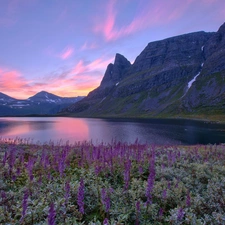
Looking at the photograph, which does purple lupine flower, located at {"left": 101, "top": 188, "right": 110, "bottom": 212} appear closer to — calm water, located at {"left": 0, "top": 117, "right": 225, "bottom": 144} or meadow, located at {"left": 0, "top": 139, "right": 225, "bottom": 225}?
meadow, located at {"left": 0, "top": 139, "right": 225, "bottom": 225}

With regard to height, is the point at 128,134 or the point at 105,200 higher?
the point at 105,200

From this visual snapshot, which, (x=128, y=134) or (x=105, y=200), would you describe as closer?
(x=105, y=200)

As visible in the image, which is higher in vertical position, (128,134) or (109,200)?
(109,200)

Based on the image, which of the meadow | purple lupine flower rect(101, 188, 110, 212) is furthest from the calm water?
purple lupine flower rect(101, 188, 110, 212)

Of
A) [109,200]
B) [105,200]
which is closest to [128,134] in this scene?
[109,200]

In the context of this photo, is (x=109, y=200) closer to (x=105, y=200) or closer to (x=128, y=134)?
(x=105, y=200)

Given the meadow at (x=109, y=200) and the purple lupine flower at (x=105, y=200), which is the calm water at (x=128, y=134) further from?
the purple lupine flower at (x=105, y=200)

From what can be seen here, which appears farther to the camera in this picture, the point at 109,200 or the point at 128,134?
the point at 128,134

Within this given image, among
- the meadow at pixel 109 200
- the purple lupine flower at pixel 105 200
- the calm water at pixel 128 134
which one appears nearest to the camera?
the purple lupine flower at pixel 105 200

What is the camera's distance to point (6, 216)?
16.8 ft

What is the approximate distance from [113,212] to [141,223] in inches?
34.7

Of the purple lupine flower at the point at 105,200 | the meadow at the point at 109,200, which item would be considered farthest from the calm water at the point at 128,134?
the purple lupine flower at the point at 105,200

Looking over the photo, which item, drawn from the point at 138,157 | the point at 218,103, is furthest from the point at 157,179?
the point at 218,103

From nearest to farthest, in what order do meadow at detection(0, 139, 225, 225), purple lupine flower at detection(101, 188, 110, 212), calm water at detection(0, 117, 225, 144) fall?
purple lupine flower at detection(101, 188, 110, 212) < meadow at detection(0, 139, 225, 225) < calm water at detection(0, 117, 225, 144)
